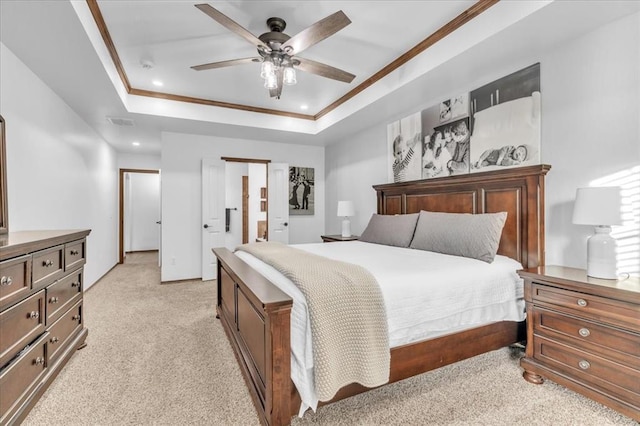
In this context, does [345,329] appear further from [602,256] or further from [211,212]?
[211,212]

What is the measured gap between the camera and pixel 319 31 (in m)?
2.05

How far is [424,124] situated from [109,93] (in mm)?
3501

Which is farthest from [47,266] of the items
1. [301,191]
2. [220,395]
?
[301,191]

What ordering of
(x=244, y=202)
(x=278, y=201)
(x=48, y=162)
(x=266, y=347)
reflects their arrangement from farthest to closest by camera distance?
1. (x=244, y=202)
2. (x=278, y=201)
3. (x=48, y=162)
4. (x=266, y=347)

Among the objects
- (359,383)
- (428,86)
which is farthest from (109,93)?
(359,383)

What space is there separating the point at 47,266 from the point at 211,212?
122 inches

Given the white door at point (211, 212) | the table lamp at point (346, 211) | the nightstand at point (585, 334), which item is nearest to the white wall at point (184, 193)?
the white door at point (211, 212)

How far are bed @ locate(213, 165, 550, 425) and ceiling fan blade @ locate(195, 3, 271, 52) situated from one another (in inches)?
64.1

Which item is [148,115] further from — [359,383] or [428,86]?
[359,383]

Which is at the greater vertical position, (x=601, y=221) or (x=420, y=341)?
(x=601, y=221)

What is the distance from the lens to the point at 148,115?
13.0 feet

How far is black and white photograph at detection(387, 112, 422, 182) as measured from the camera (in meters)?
3.67

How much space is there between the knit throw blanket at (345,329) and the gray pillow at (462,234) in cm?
114

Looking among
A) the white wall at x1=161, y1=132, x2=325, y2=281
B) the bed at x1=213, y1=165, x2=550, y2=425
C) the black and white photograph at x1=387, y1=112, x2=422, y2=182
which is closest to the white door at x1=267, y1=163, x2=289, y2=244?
the white wall at x1=161, y1=132, x2=325, y2=281
